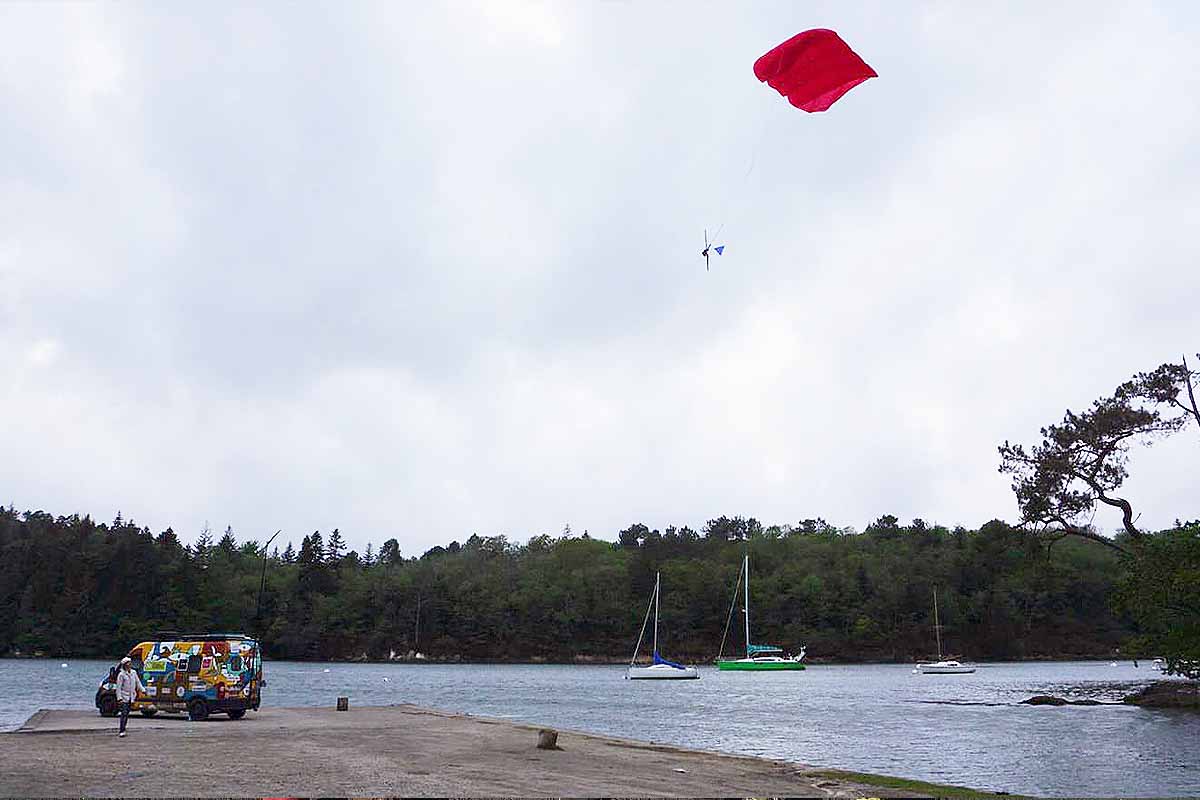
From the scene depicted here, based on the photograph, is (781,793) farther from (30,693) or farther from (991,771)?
(30,693)

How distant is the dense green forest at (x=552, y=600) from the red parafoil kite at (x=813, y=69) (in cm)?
13725

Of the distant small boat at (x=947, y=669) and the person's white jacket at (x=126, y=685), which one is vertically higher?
the person's white jacket at (x=126, y=685)

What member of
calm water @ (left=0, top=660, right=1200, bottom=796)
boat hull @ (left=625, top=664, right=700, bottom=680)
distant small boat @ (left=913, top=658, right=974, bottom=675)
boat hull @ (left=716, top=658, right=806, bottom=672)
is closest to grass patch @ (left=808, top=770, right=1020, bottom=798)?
calm water @ (left=0, top=660, right=1200, bottom=796)

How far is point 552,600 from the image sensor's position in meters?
173

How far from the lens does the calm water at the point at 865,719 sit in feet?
111

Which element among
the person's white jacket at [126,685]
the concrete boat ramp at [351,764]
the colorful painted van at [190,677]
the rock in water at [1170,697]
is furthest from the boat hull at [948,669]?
the person's white jacket at [126,685]

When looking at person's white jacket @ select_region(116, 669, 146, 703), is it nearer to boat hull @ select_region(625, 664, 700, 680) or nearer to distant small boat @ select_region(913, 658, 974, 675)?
boat hull @ select_region(625, 664, 700, 680)

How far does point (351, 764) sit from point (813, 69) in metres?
18.2

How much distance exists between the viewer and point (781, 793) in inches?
841

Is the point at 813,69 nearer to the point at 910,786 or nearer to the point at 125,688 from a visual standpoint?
the point at 910,786

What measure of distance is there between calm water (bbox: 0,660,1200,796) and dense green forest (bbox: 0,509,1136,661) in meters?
44.4

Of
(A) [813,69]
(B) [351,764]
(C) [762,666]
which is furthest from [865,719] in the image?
(C) [762,666]

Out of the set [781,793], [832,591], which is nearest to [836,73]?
[781,793]

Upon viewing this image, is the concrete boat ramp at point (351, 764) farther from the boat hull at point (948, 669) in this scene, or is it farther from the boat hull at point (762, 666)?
the boat hull at point (948, 669)
